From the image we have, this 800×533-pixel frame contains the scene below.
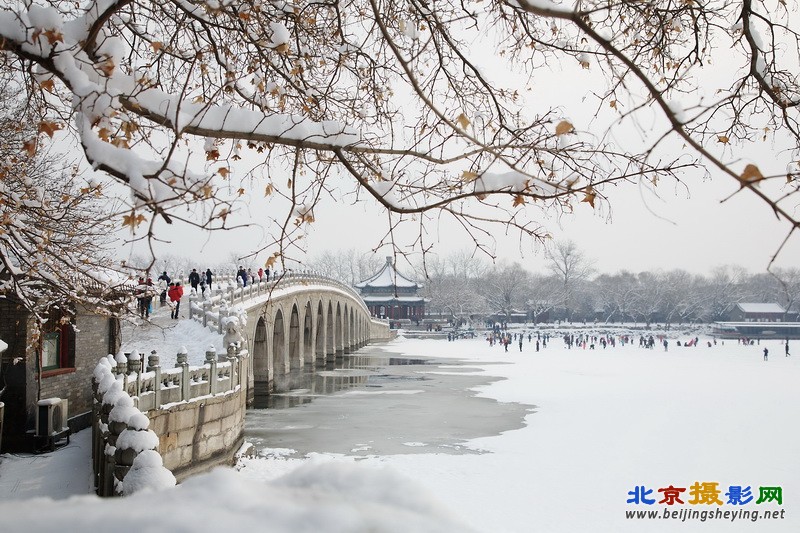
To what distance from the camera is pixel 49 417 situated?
1246cm

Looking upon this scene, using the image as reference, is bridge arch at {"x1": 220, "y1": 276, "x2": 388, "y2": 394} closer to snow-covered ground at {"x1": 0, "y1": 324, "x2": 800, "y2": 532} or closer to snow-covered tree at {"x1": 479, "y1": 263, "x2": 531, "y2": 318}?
snow-covered ground at {"x1": 0, "y1": 324, "x2": 800, "y2": 532}

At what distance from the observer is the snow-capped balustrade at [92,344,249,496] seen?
749cm

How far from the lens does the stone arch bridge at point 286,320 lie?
23202 millimetres

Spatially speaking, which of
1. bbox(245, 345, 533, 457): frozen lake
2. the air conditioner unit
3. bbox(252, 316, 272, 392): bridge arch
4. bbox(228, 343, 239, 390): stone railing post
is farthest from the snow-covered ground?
bbox(252, 316, 272, 392): bridge arch

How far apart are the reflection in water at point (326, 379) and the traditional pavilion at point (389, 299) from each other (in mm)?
40694

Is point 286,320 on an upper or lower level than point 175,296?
lower

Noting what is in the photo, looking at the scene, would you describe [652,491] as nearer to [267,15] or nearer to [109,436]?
[109,436]

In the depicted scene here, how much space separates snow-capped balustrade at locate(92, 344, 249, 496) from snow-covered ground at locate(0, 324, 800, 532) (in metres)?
1.15

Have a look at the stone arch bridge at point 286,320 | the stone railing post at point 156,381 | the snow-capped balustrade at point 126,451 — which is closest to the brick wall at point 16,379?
the stone railing post at point 156,381

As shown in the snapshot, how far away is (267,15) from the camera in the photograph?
612 centimetres

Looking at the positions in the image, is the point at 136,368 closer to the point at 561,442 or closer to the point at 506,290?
the point at 561,442

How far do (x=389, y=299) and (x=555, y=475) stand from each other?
7703 centimetres

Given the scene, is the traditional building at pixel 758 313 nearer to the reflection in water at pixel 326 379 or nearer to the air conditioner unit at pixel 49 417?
the reflection in water at pixel 326 379

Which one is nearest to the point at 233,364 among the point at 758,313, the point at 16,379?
the point at 16,379
